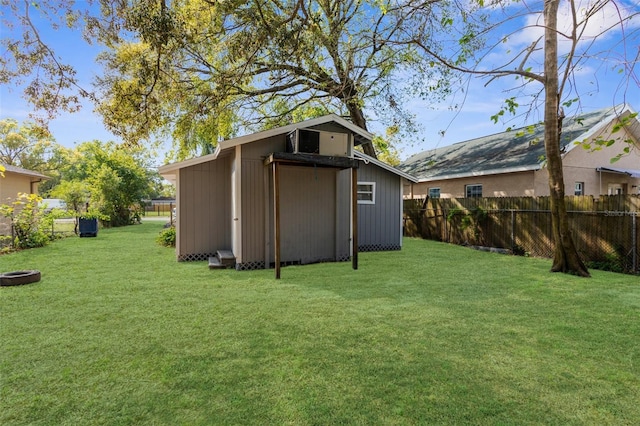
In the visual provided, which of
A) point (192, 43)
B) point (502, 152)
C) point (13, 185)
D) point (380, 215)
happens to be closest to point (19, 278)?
point (192, 43)

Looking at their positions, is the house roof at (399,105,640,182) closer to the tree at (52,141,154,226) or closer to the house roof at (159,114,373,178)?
the house roof at (159,114,373,178)

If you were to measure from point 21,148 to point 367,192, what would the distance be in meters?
42.1

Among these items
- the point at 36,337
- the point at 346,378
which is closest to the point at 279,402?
the point at 346,378

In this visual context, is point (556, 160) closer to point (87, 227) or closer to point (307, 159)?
point (307, 159)

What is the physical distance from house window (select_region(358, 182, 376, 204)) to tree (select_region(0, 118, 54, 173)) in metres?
36.1

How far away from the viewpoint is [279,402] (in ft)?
7.64

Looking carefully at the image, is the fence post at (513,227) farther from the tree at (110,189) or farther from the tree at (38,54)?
the tree at (110,189)

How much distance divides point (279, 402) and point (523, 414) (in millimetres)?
1624

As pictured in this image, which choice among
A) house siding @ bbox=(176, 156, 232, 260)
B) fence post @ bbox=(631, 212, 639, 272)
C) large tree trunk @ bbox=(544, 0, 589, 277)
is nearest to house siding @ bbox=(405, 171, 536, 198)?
fence post @ bbox=(631, 212, 639, 272)

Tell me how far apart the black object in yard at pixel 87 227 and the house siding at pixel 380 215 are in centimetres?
1095

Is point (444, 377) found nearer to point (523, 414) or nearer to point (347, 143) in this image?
point (523, 414)

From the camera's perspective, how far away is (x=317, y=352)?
3125mm

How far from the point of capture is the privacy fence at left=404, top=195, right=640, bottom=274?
7.47 meters

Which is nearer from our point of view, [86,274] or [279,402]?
[279,402]
